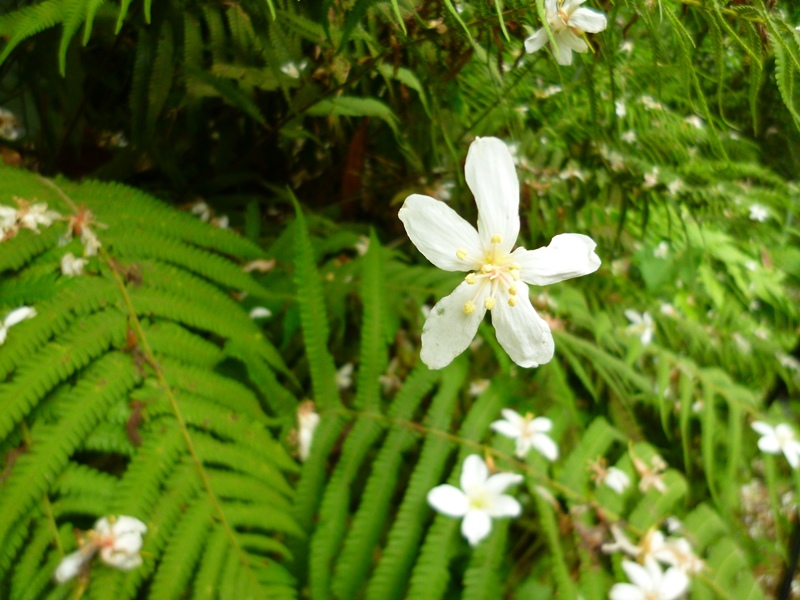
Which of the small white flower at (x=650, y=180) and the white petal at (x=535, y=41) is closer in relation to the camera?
the white petal at (x=535, y=41)

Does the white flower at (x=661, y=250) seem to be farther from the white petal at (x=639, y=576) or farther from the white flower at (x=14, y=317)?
the white flower at (x=14, y=317)

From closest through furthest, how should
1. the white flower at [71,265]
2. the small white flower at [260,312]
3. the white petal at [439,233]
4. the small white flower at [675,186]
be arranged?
the white petal at [439,233]
the white flower at [71,265]
the small white flower at [260,312]
the small white flower at [675,186]

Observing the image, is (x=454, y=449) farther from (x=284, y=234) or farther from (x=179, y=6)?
(x=179, y=6)

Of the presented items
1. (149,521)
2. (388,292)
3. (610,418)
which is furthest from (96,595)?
(610,418)

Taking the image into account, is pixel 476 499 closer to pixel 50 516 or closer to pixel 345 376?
→ pixel 345 376

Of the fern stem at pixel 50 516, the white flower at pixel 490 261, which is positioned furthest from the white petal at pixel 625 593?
the fern stem at pixel 50 516

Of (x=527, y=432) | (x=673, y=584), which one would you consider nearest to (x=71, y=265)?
(x=527, y=432)
